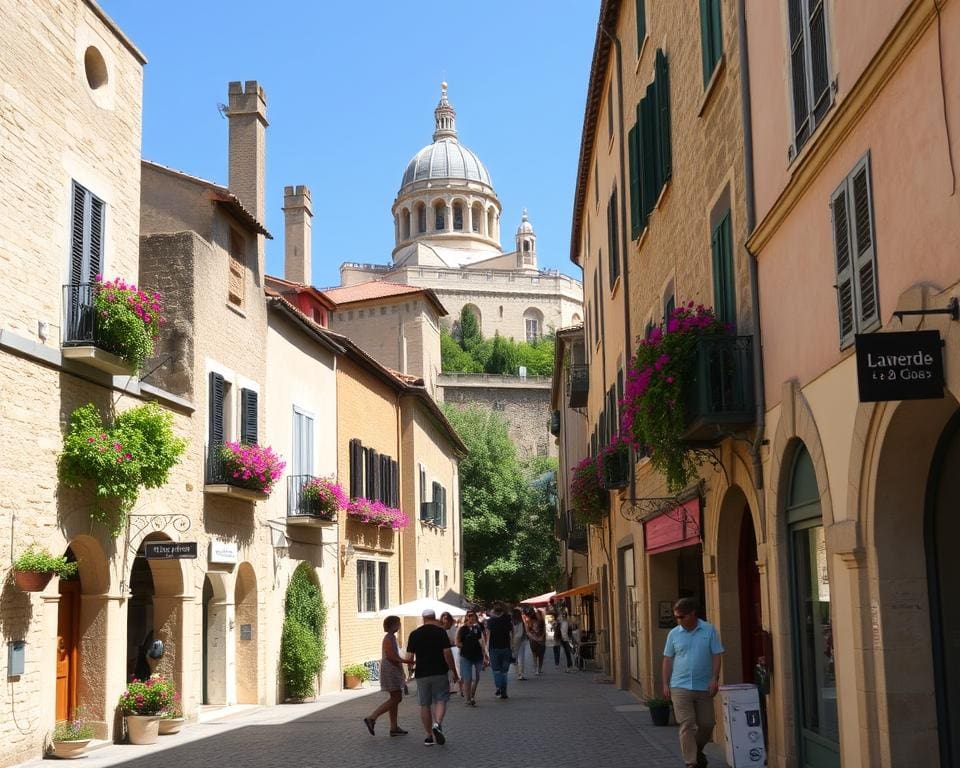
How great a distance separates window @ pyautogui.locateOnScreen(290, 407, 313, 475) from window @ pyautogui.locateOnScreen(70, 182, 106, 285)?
875 cm

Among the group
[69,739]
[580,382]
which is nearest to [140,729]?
[69,739]

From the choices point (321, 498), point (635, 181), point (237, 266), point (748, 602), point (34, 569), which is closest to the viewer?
point (34, 569)

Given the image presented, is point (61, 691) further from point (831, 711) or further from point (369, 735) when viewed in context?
point (831, 711)

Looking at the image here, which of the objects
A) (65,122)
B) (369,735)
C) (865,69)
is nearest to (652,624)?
(369,735)

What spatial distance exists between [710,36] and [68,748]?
35.1 feet

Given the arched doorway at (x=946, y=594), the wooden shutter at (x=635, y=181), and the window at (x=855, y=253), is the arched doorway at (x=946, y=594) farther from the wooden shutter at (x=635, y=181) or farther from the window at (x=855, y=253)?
the wooden shutter at (x=635, y=181)

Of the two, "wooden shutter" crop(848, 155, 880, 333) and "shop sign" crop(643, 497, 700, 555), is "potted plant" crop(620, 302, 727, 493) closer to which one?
"shop sign" crop(643, 497, 700, 555)

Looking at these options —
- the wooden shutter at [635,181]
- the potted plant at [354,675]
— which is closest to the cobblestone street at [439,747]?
the potted plant at [354,675]

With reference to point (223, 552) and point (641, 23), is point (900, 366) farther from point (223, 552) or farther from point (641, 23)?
point (223, 552)

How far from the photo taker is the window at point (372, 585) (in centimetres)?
2905

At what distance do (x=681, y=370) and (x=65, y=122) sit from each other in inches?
329

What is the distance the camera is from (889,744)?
7.87m

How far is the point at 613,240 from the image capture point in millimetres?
23219

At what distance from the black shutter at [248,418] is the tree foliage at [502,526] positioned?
38.3 meters
